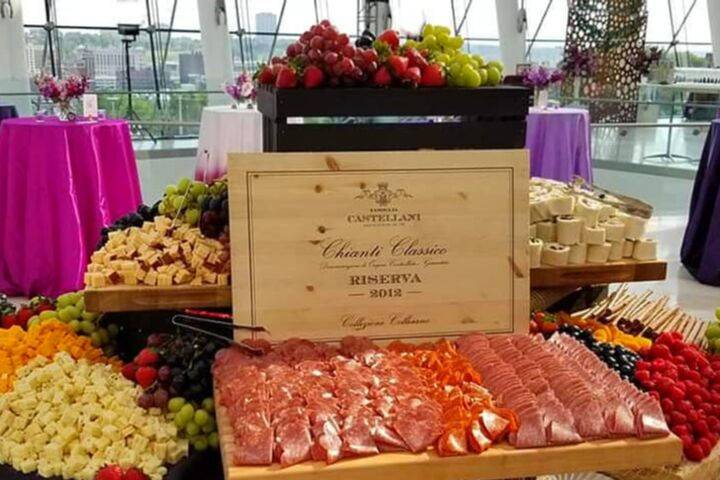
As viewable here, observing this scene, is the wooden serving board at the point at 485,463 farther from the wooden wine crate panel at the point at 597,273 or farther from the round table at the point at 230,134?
the round table at the point at 230,134

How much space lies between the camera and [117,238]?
6.07 feet

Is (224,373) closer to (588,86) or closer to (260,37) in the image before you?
(588,86)

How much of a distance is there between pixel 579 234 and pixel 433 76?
1.88 ft

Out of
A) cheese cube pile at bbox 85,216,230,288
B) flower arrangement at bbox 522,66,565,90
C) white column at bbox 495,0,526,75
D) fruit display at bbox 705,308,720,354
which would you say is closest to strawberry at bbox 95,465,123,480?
cheese cube pile at bbox 85,216,230,288

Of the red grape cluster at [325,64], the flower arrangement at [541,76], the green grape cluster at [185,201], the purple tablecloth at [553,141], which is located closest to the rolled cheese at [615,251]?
the red grape cluster at [325,64]

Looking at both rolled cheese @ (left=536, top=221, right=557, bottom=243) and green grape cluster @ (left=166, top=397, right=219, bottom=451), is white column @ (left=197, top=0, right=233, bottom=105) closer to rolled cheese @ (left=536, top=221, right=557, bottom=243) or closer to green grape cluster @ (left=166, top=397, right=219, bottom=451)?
rolled cheese @ (left=536, top=221, right=557, bottom=243)

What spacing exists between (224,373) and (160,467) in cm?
22

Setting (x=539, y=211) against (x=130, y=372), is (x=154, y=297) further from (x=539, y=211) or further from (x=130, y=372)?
(x=539, y=211)

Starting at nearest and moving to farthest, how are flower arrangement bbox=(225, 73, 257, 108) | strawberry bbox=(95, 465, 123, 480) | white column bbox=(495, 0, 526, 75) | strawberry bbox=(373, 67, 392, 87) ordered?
strawberry bbox=(95, 465, 123, 480)
strawberry bbox=(373, 67, 392, 87)
flower arrangement bbox=(225, 73, 257, 108)
white column bbox=(495, 0, 526, 75)

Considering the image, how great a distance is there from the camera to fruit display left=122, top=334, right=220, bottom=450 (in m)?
1.57

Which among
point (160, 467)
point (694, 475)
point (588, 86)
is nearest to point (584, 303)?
point (694, 475)

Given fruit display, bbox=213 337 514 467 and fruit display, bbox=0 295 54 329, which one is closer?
fruit display, bbox=213 337 514 467

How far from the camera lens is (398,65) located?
205 centimetres

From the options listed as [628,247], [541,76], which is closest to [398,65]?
[628,247]
